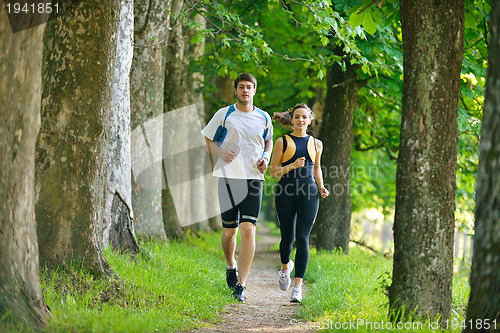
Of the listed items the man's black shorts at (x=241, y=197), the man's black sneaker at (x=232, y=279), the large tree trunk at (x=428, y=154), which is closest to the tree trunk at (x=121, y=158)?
the man's black sneaker at (x=232, y=279)

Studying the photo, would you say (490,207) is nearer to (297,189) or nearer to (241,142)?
(297,189)

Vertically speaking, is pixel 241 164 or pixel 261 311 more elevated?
pixel 241 164

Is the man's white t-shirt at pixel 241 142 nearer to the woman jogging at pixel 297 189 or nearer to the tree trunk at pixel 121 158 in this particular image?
the woman jogging at pixel 297 189

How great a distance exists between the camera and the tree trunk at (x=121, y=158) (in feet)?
24.6

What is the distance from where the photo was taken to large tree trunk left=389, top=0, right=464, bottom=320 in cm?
457

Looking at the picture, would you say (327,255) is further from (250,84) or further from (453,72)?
(453,72)

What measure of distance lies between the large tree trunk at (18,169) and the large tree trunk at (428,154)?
9.57ft

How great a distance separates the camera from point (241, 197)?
21.7ft

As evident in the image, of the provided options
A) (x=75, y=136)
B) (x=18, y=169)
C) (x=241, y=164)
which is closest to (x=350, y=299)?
(x=241, y=164)

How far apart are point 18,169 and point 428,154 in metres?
3.16

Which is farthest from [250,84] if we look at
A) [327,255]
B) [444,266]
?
[327,255]

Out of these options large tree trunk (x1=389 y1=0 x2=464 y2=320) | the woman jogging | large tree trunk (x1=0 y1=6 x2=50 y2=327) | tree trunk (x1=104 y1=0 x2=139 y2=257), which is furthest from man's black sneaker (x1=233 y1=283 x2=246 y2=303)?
large tree trunk (x1=0 y1=6 x2=50 y2=327)

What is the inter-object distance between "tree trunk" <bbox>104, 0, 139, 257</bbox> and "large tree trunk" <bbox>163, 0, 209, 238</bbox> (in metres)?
2.75

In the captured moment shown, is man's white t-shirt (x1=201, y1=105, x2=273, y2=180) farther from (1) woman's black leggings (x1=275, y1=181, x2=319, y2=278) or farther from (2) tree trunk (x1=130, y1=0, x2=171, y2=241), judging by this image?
(2) tree trunk (x1=130, y1=0, x2=171, y2=241)
